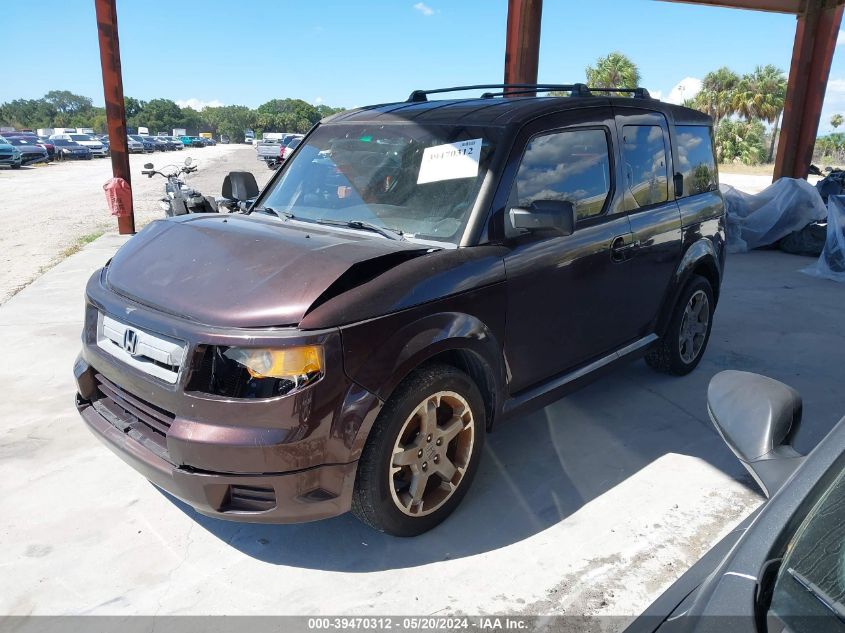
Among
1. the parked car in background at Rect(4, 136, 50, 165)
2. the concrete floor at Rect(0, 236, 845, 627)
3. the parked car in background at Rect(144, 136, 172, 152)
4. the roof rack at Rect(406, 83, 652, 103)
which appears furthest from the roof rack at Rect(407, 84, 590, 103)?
the parked car in background at Rect(144, 136, 172, 152)

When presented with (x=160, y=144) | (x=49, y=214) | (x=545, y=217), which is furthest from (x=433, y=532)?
(x=160, y=144)

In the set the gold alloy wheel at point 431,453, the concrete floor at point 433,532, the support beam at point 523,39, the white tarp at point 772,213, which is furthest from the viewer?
the white tarp at point 772,213

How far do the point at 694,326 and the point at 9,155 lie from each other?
3271 centimetres

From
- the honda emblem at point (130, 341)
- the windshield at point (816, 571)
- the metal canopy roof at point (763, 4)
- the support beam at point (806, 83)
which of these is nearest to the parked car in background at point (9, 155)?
the metal canopy roof at point (763, 4)

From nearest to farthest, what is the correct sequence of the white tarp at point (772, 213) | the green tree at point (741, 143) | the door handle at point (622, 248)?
the door handle at point (622, 248) → the white tarp at point (772, 213) → the green tree at point (741, 143)

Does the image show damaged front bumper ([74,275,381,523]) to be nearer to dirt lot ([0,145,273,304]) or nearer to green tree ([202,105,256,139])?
dirt lot ([0,145,273,304])

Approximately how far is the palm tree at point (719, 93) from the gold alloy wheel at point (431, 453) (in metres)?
53.8

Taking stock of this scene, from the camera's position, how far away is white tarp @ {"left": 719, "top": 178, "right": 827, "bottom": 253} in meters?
10.3

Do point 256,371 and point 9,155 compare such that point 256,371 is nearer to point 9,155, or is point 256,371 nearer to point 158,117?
point 9,155

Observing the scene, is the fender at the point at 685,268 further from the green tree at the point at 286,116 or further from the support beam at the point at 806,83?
the green tree at the point at 286,116

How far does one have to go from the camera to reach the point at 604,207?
374cm

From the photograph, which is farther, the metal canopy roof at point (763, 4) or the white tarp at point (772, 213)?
the metal canopy roof at point (763, 4)

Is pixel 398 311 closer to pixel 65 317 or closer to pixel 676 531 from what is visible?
pixel 676 531

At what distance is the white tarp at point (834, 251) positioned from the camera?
8.62 metres
